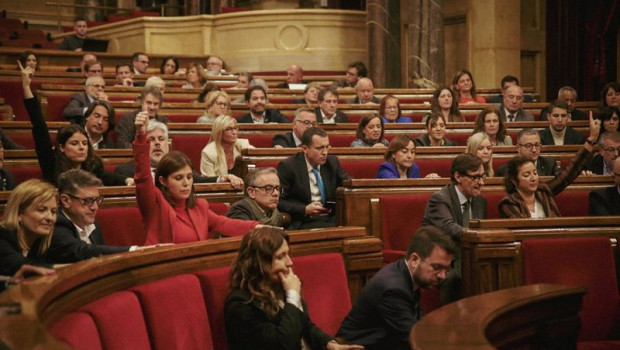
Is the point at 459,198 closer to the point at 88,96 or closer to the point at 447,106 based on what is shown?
the point at 447,106

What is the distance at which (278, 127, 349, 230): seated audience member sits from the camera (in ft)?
16.1

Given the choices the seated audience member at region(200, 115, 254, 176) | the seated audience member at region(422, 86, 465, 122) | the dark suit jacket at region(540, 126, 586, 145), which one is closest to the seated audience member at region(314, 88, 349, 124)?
the seated audience member at region(422, 86, 465, 122)

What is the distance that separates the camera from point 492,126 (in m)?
6.07

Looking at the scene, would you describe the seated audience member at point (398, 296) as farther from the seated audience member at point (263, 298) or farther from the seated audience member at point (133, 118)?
the seated audience member at point (133, 118)

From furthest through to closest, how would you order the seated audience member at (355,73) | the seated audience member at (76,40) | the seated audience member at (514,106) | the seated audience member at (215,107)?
the seated audience member at (76,40) → the seated audience member at (355,73) → the seated audience member at (514,106) → the seated audience member at (215,107)

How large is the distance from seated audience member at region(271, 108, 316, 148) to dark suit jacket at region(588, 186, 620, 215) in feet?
6.17

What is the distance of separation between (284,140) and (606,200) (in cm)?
212

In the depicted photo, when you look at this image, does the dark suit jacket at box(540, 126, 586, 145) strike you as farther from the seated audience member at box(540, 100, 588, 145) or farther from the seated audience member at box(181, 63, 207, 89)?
the seated audience member at box(181, 63, 207, 89)

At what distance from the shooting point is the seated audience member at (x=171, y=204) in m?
3.34

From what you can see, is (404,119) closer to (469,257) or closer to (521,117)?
(521,117)

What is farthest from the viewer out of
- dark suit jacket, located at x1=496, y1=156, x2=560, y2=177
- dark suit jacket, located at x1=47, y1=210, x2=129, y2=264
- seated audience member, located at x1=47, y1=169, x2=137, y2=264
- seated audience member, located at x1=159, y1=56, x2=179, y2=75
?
seated audience member, located at x1=159, y1=56, x2=179, y2=75

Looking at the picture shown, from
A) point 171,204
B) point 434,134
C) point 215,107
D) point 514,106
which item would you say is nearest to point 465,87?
point 514,106

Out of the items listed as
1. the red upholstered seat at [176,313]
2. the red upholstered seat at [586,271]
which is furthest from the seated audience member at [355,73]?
the red upholstered seat at [176,313]

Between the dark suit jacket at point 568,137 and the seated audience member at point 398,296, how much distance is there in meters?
3.65
